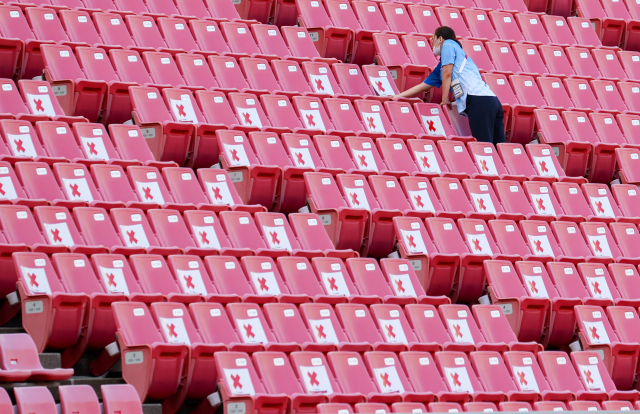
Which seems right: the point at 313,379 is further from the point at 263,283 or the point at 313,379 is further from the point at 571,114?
the point at 571,114

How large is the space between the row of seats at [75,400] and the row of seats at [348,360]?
18 cm

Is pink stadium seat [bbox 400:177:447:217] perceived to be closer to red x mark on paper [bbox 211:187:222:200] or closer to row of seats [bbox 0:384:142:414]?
red x mark on paper [bbox 211:187:222:200]

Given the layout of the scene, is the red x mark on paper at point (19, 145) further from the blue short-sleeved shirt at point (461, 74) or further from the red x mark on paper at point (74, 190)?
the blue short-sleeved shirt at point (461, 74)

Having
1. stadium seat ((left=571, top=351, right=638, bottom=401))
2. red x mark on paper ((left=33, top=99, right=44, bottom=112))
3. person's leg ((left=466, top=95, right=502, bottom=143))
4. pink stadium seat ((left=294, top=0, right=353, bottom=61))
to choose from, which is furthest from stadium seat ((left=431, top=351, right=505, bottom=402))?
pink stadium seat ((left=294, top=0, right=353, bottom=61))

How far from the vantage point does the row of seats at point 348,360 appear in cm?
244

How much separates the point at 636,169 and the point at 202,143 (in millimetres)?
1496

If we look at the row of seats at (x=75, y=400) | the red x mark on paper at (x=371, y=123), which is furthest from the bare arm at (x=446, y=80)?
the row of seats at (x=75, y=400)

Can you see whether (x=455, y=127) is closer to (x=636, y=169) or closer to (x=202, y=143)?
(x=636, y=169)

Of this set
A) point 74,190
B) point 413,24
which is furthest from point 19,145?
point 413,24

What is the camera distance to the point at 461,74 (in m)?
3.75

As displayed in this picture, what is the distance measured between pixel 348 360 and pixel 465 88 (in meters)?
1.44

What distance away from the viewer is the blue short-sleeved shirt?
3.72 m

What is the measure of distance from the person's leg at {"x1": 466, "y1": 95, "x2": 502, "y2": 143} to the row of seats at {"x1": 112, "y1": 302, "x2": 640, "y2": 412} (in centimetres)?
94

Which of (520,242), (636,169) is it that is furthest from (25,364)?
(636,169)
